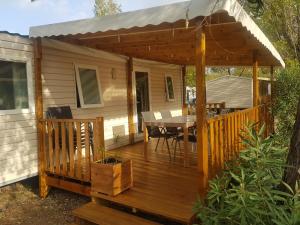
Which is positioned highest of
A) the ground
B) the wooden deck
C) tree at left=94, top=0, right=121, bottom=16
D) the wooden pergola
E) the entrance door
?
tree at left=94, top=0, right=121, bottom=16

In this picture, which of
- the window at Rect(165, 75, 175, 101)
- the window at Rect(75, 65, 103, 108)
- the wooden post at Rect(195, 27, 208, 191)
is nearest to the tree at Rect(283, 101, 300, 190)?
the wooden post at Rect(195, 27, 208, 191)

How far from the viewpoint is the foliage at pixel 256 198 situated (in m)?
2.74

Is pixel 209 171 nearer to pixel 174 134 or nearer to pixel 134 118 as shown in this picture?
pixel 174 134

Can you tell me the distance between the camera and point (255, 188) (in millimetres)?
3020

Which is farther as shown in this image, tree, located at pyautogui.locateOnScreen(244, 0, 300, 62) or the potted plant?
tree, located at pyautogui.locateOnScreen(244, 0, 300, 62)

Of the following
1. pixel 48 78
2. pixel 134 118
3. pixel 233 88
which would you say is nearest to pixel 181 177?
pixel 48 78

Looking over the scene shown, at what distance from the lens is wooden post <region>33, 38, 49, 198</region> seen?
5.07 m

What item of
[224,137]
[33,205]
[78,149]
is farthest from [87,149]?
[224,137]

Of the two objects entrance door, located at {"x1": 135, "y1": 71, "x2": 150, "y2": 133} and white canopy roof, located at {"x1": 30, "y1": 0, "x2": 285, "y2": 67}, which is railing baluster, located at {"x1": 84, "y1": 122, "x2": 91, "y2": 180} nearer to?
white canopy roof, located at {"x1": 30, "y1": 0, "x2": 285, "y2": 67}

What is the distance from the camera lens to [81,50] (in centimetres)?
625

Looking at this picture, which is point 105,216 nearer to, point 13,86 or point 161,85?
point 13,86

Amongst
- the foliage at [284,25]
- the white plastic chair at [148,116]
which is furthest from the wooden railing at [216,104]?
the white plastic chair at [148,116]

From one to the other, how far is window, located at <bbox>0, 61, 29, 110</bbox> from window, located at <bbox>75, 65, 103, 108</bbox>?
1.43 metres

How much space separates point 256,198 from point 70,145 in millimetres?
2915
